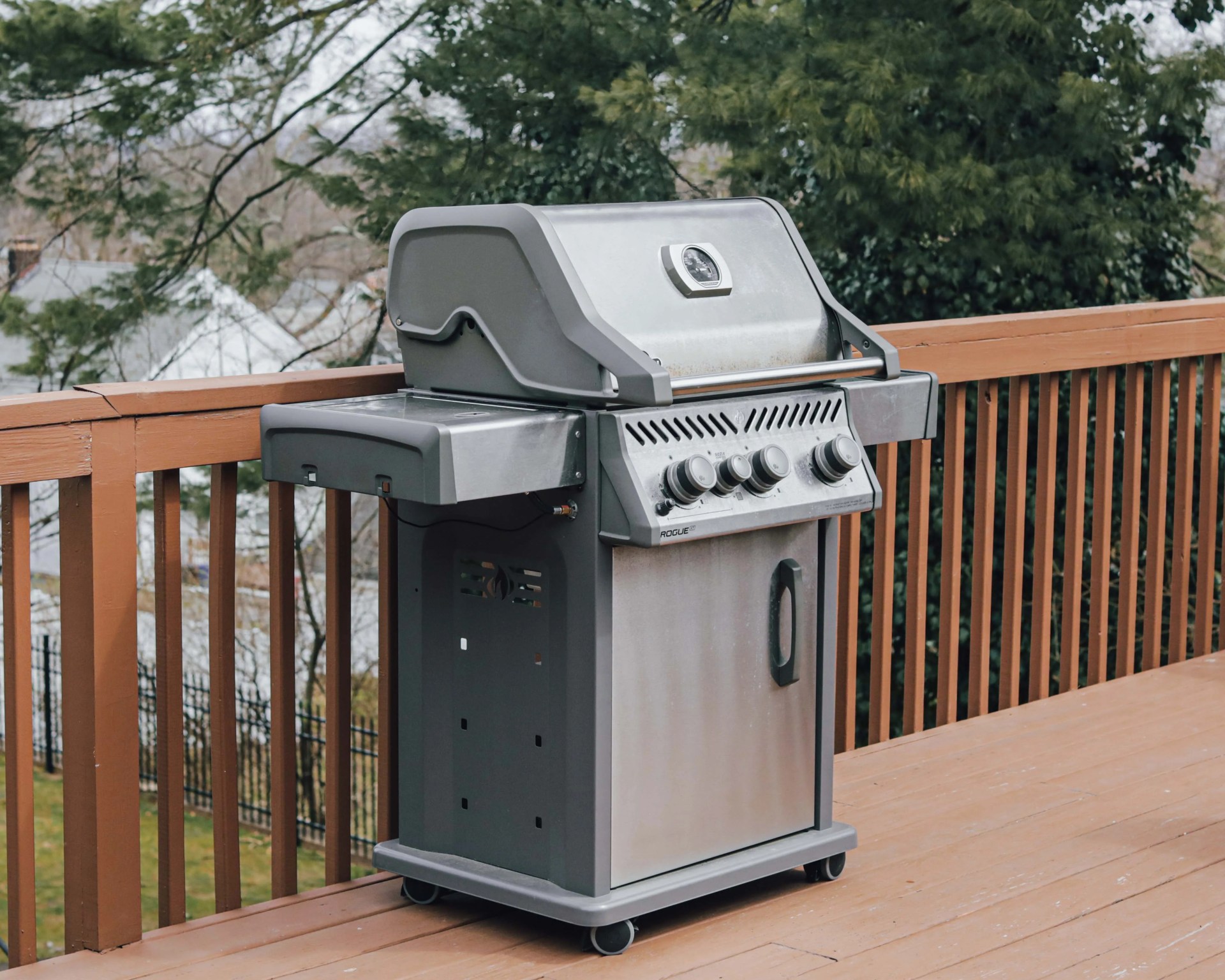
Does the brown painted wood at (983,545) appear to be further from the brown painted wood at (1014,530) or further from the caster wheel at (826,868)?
the caster wheel at (826,868)

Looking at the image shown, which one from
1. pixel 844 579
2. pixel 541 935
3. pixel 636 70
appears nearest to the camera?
pixel 541 935

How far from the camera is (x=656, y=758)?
2.54 metres

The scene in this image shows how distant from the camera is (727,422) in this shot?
8.21ft

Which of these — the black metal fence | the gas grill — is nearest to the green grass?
the black metal fence

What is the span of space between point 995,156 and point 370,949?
8.13 metres

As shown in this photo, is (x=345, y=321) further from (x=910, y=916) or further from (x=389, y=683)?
(x=910, y=916)

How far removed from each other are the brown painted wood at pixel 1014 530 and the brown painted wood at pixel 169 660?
2.05m

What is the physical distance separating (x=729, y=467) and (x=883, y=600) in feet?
4.17

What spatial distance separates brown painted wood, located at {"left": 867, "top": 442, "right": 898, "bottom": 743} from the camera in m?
3.56

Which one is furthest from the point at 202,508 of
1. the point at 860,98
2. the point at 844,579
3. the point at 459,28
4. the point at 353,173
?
the point at 844,579

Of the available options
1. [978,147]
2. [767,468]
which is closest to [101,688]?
[767,468]

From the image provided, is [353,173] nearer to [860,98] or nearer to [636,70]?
[636,70]

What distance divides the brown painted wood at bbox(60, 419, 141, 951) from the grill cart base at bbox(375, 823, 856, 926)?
445 mm

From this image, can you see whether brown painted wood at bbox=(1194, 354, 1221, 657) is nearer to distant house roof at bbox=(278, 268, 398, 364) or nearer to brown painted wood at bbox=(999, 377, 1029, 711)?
brown painted wood at bbox=(999, 377, 1029, 711)
